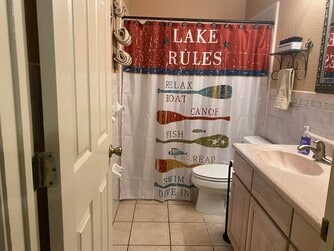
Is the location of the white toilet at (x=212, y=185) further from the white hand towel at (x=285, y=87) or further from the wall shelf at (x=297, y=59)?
the wall shelf at (x=297, y=59)

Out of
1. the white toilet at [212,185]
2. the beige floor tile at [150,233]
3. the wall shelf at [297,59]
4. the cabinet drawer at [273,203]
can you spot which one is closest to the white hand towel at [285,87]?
the wall shelf at [297,59]

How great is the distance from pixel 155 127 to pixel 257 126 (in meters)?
1.07

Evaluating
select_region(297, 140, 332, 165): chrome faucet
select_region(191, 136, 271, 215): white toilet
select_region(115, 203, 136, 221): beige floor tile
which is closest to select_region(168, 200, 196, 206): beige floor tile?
select_region(191, 136, 271, 215): white toilet

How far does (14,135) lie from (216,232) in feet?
6.68

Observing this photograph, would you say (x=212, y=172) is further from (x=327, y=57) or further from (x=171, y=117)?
(x=327, y=57)

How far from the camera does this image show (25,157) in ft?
1.66

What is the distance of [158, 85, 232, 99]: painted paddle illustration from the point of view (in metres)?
2.51

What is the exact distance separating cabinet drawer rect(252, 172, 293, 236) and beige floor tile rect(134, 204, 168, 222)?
1211mm

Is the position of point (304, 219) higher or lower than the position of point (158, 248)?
higher

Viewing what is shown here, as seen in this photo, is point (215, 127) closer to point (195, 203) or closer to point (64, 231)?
point (195, 203)

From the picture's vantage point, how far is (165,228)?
7.20 ft

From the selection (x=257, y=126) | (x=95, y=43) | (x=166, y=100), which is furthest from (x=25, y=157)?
(x=257, y=126)

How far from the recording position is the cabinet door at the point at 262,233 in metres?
1.09

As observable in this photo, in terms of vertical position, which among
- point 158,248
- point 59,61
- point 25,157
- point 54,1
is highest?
point 54,1
